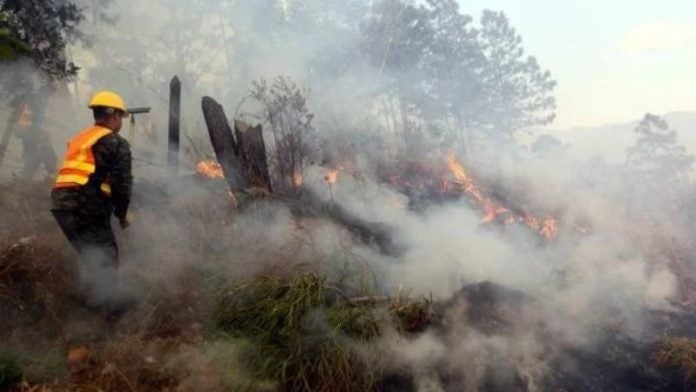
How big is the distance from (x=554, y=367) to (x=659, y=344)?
5.87ft

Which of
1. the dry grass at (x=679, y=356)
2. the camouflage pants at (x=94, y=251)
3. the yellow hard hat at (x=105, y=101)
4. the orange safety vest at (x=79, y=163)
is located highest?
the yellow hard hat at (x=105, y=101)

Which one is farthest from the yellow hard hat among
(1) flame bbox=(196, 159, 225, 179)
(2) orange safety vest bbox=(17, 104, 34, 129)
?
(2) orange safety vest bbox=(17, 104, 34, 129)

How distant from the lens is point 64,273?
577cm

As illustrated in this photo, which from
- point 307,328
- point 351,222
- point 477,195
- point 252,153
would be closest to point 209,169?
point 252,153

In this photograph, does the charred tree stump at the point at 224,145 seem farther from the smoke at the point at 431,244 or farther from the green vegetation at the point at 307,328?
the green vegetation at the point at 307,328

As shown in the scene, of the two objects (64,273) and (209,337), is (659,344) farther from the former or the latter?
(64,273)

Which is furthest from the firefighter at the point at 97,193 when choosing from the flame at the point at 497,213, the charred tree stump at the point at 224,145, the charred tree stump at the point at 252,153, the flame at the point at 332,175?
the flame at the point at 497,213

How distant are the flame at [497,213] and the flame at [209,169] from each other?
5.49m

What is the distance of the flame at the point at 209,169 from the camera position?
32.0ft

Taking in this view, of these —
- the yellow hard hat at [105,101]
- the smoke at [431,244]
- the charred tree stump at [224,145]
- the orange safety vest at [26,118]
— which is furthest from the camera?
the orange safety vest at [26,118]

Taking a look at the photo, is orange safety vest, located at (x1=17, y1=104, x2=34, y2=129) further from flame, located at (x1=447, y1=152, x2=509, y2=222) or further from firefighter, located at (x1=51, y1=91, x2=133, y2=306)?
flame, located at (x1=447, y1=152, x2=509, y2=222)

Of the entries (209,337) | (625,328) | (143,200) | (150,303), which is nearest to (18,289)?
(150,303)

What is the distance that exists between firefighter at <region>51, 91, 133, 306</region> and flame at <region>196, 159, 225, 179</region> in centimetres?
427

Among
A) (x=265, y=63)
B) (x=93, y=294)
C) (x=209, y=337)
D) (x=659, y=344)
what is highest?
(x=265, y=63)
